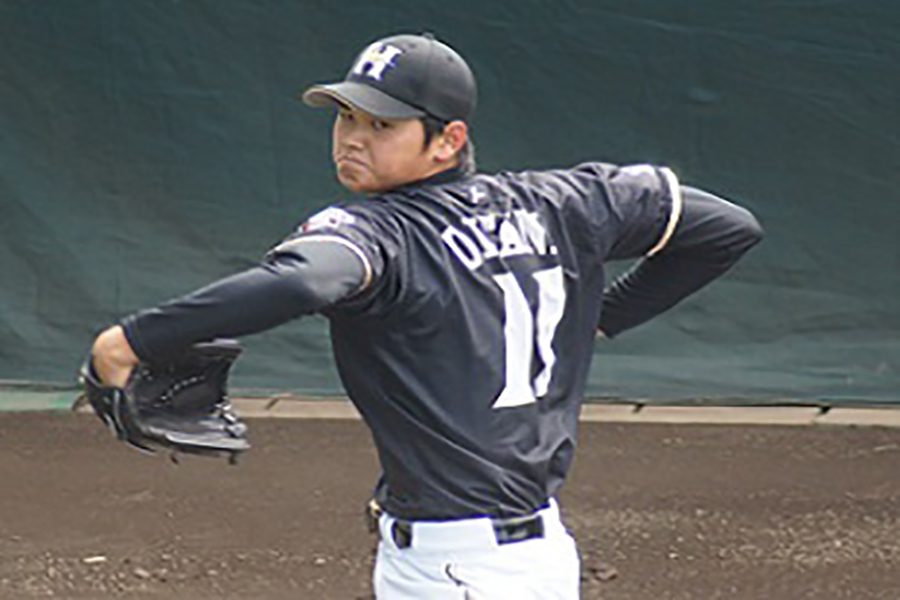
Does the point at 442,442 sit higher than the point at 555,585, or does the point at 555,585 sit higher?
the point at 442,442

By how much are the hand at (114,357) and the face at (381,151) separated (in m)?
0.56

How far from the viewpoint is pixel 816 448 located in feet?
23.6

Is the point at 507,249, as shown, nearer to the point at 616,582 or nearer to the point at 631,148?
the point at 616,582

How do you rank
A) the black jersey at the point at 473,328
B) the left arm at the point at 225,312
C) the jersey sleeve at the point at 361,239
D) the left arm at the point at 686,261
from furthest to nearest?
the left arm at the point at 686,261 → the black jersey at the point at 473,328 → the jersey sleeve at the point at 361,239 → the left arm at the point at 225,312

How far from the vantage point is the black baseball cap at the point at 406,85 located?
10.7 ft

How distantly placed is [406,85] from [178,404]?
2.10 ft

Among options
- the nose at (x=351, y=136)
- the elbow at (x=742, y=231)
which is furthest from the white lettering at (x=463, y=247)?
the elbow at (x=742, y=231)

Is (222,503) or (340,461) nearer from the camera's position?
(222,503)

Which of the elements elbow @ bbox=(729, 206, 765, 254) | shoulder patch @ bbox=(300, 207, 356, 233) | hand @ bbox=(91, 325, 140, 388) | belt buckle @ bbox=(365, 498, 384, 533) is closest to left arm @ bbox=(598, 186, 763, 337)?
elbow @ bbox=(729, 206, 765, 254)

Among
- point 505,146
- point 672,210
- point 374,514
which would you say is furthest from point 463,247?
point 505,146

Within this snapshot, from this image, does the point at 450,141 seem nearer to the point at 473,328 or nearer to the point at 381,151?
the point at 381,151

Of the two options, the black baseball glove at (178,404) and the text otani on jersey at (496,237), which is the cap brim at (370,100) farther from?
the black baseball glove at (178,404)

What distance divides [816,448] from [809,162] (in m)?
1.17

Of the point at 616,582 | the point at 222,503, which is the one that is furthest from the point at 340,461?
the point at 616,582
